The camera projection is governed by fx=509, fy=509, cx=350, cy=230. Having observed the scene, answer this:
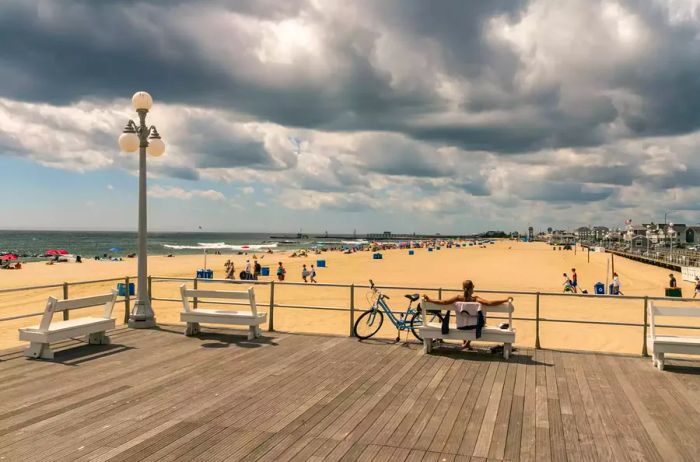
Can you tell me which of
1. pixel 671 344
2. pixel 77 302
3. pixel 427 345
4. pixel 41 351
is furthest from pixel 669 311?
pixel 41 351

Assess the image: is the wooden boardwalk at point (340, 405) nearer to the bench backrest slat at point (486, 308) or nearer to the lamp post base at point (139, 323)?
the bench backrest slat at point (486, 308)

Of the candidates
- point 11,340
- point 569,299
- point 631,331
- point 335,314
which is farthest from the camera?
point 569,299

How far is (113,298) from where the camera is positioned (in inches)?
365

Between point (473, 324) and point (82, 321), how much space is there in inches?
269

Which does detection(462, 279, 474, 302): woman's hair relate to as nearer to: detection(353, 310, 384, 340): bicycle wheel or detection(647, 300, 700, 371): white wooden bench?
detection(353, 310, 384, 340): bicycle wheel

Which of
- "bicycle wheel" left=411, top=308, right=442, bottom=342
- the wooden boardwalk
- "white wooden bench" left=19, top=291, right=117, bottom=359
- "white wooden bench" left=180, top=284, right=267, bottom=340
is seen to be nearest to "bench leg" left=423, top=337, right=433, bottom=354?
the wooden boardwalk

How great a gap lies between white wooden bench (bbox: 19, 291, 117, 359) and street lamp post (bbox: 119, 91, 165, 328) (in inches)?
57.5

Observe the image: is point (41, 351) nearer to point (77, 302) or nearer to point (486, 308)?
point (77, 302)

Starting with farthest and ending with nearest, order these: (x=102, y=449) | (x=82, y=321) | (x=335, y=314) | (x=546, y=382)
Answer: (x=335, y=314) → (x=82, y=321) → (x=546, y=382) → (x=102, y=449)

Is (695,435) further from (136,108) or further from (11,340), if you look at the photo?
(11,340)

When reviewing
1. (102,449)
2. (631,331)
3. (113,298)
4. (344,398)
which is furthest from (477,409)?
(631,331)

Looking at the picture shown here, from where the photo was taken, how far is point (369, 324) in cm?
991

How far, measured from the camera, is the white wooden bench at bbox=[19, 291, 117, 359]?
811cm

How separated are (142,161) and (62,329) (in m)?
4.15
